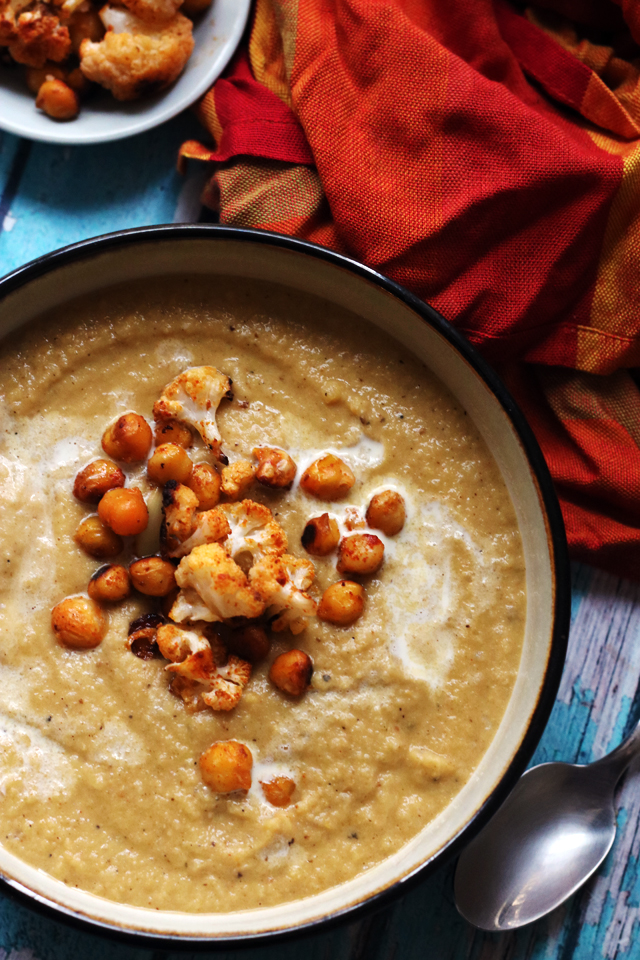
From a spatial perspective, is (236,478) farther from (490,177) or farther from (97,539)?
(490,177)

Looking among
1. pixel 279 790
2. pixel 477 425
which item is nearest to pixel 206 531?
pixel 279 790

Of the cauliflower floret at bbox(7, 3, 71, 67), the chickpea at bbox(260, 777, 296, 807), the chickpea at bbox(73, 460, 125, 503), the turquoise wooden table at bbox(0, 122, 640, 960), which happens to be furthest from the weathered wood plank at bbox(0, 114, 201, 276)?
the chickpea at bbox(260, 777, 296, 807)

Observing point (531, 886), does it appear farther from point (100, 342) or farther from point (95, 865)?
point (100, 342)

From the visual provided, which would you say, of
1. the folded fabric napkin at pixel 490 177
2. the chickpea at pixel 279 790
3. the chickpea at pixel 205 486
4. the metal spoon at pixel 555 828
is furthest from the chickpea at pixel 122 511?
the metal spoon at pixel 555 828

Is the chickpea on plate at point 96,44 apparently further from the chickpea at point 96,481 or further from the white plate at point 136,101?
the chickpea at point 96,481

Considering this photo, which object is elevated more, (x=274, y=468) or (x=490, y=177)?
(x=490, y=177)

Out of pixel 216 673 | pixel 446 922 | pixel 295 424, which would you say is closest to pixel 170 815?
pixel 216 673
